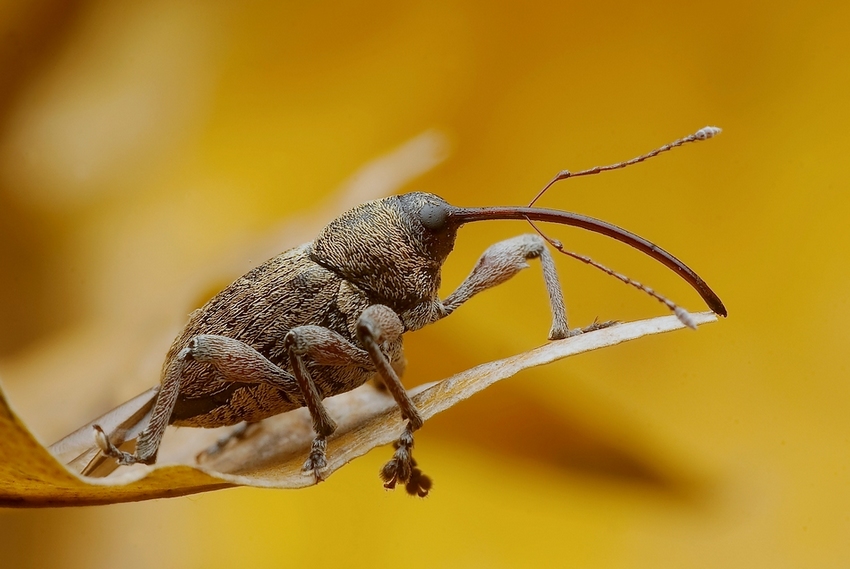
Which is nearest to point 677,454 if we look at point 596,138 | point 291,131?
point 596,138

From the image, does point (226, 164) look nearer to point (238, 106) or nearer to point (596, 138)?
point (238, 106)

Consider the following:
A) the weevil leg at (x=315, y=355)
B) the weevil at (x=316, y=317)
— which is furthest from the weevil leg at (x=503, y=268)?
the weevil leg at (x=315, y=355)

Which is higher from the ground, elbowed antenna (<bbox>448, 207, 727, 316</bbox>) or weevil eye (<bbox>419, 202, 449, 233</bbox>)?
weevil eye (<bbox>419, 202, 449, 233</bbox>)

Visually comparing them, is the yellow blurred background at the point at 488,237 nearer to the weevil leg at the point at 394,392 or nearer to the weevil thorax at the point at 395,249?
the weevil leg at the point at 394,392

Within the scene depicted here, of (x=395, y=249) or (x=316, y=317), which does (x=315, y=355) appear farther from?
(x=395, y=249)

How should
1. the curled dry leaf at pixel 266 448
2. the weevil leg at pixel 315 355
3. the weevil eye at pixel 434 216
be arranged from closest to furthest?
the curled dry leaf at pixel 266 448, the weevil leg at pixel 315 355, the weevil eye at pixel 434 216

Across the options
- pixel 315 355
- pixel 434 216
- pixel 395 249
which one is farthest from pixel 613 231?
pixel 315 355

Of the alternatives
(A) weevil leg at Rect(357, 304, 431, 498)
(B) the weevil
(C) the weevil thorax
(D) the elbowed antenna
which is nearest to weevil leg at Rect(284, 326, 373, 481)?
(B) the weevil

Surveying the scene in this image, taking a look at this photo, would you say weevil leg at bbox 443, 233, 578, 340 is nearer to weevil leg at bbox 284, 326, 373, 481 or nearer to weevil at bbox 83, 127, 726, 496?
weevil at bbox 83, 127, 726, 496
